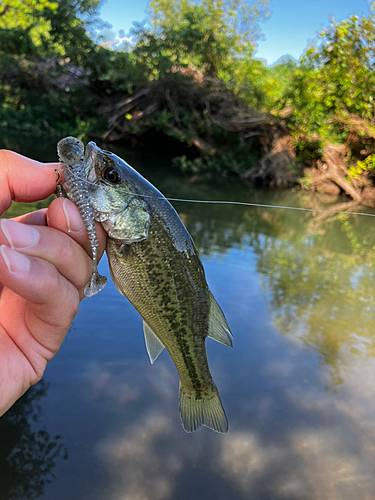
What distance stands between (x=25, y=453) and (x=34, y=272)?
255cm

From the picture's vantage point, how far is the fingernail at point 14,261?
1661 millimetres

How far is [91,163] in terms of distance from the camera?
2053mm

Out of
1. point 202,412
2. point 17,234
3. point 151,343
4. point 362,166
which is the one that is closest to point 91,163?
point 17,234

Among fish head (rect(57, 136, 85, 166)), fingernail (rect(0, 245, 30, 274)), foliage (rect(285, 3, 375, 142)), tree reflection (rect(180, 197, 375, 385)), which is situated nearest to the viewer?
fingernail (rect(0, 245, 30, 274))

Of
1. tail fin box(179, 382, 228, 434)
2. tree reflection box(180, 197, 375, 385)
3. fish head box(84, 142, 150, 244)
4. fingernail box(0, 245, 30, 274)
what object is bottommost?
tree reflection box(180, 197, 375, 385)

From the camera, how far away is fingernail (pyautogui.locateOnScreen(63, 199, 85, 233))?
191 centimetres

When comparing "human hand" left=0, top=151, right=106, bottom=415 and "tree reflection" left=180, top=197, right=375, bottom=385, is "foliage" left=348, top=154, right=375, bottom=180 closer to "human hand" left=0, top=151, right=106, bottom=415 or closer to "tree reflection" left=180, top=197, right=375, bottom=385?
"tree reflection" left=180, top=197, right=375, bottom=385

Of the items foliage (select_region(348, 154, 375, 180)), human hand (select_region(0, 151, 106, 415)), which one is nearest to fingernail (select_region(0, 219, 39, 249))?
human hand (select_region(0, 151, 106, 415))

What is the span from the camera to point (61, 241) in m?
1.91

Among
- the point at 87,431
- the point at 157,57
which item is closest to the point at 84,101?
the point at 157,57

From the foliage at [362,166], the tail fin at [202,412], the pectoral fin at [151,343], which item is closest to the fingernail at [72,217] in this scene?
the pectoral fin at [151,343]

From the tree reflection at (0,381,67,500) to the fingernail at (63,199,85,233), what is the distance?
254 centimetres

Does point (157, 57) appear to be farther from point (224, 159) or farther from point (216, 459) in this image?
point (216, 459)

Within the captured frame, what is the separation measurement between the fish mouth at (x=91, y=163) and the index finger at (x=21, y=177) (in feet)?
0.72
